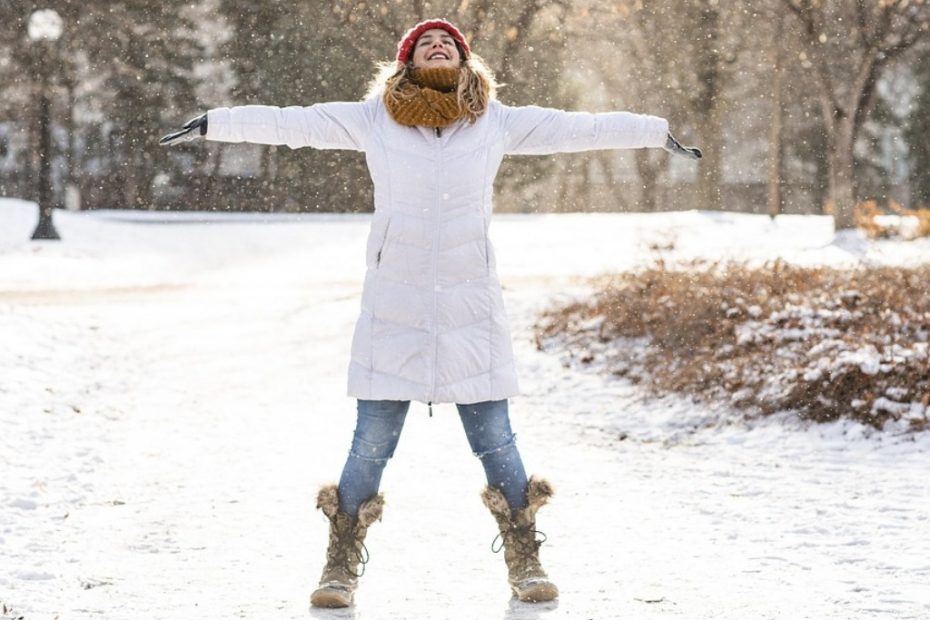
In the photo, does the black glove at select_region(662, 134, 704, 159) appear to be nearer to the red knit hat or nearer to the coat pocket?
the red knit hat

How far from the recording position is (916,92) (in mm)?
39125

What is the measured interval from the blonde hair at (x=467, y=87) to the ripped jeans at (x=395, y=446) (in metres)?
1.01

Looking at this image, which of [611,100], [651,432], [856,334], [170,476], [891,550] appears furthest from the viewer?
[611,100]

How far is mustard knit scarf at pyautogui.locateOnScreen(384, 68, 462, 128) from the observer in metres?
4.14

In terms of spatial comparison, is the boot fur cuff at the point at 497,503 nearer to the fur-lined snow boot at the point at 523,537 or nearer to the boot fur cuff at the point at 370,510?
the fur-lined snow boot at the point at 523,537

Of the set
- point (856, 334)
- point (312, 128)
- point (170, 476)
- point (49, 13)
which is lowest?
point (170, 476)

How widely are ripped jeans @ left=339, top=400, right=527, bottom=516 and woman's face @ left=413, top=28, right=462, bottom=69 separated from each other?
116 centimetres

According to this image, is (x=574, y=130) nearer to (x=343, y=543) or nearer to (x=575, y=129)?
(x=575, y=129)

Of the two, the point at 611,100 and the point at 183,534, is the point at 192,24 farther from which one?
the point at 183,534

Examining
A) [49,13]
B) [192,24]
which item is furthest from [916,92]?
[49,13]

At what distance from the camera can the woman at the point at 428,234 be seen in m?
4.21

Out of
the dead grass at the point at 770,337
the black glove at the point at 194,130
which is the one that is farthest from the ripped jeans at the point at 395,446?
the dead grass at the point at 770,337

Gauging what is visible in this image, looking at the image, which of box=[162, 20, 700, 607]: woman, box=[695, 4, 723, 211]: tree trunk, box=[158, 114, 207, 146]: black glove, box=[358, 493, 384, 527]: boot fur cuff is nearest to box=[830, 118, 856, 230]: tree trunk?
box=[695, 4, 723, 211]: tree trunk

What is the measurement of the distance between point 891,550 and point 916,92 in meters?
36.9
